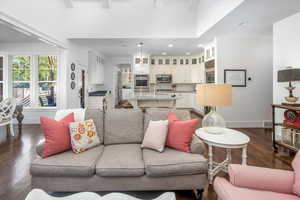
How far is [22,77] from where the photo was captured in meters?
5.52

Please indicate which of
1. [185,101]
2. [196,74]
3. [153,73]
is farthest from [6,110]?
[196,74]

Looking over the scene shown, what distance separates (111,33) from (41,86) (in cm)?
298

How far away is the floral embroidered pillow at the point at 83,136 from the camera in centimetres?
189

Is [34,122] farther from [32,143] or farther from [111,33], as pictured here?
[111,33]

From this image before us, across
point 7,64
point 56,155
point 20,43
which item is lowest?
point 56,155

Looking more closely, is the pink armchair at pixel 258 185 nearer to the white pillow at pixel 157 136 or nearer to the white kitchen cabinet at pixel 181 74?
the white pillow at pixel 157 136

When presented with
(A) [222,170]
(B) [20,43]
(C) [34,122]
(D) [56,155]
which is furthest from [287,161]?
(B) [20,43]

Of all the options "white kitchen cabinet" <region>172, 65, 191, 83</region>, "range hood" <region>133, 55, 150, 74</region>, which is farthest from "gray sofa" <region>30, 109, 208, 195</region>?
"white kitchen cabinet" <region>172, 65, 191, 83</region>

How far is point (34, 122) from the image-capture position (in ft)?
17.9

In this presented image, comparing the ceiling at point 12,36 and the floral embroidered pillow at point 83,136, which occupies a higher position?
the ceiling at point 12,36

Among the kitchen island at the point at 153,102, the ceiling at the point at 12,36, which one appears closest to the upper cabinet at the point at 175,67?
the kitchen island at the point at 153,102

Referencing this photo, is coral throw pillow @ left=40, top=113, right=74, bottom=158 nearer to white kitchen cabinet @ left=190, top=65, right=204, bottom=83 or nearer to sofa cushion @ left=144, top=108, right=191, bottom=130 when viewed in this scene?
sofa cushion @ left=144, top=108, right=191, bottom=130

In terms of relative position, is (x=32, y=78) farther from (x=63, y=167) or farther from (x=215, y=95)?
(x=215, y=95)

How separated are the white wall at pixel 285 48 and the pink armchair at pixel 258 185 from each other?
2.84 meters
